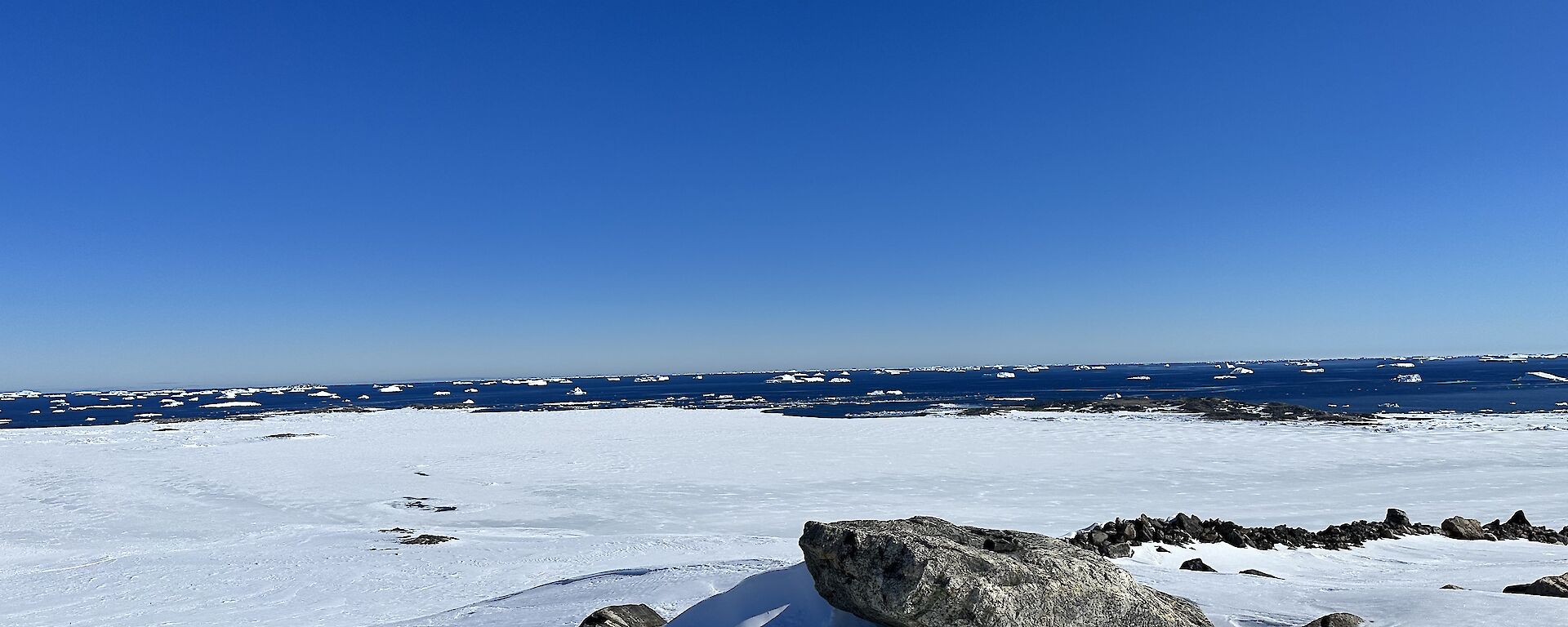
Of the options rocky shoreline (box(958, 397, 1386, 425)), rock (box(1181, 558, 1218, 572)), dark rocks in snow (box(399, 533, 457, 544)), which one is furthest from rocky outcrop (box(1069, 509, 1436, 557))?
rocky shoreline (box(958, 397, 1386, 425))

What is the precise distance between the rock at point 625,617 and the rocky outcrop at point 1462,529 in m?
13.1

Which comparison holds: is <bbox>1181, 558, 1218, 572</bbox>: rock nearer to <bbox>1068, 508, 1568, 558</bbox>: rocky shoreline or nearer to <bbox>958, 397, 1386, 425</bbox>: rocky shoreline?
<bbox>1068, 508, 1568, 558</bbox>: rocky shoreline

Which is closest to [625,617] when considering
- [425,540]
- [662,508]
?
[425,540]

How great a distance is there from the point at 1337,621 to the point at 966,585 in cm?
315

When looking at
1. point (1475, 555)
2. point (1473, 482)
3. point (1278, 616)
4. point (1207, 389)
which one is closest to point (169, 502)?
point (1278, 616)

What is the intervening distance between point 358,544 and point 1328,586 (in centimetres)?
1430

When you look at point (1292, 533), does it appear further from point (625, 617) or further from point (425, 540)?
point (425, 540)

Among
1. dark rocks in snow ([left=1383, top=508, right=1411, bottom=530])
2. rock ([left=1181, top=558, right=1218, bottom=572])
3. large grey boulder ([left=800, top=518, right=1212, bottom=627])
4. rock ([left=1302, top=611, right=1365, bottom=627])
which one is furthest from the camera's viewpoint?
dark rocks in snow ([left=1383, top=508, right=1411, bottom=530])

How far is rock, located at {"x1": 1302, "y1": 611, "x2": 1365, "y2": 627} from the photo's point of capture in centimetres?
535

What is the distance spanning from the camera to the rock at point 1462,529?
11.9 meters

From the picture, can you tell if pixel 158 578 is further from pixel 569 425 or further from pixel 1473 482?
pixel 569 425

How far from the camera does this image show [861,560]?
464 cm

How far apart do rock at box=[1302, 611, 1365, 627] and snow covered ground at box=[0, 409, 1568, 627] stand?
0.89 ft

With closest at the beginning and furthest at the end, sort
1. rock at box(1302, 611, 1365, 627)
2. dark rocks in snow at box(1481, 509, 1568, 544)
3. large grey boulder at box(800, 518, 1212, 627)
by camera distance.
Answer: large grey boulder at box(800, 518, 1212, 627) → rock at box(1302, 611, 1365, 627) → dark rocks in snow at box(1481, 509, 1568, 544)
